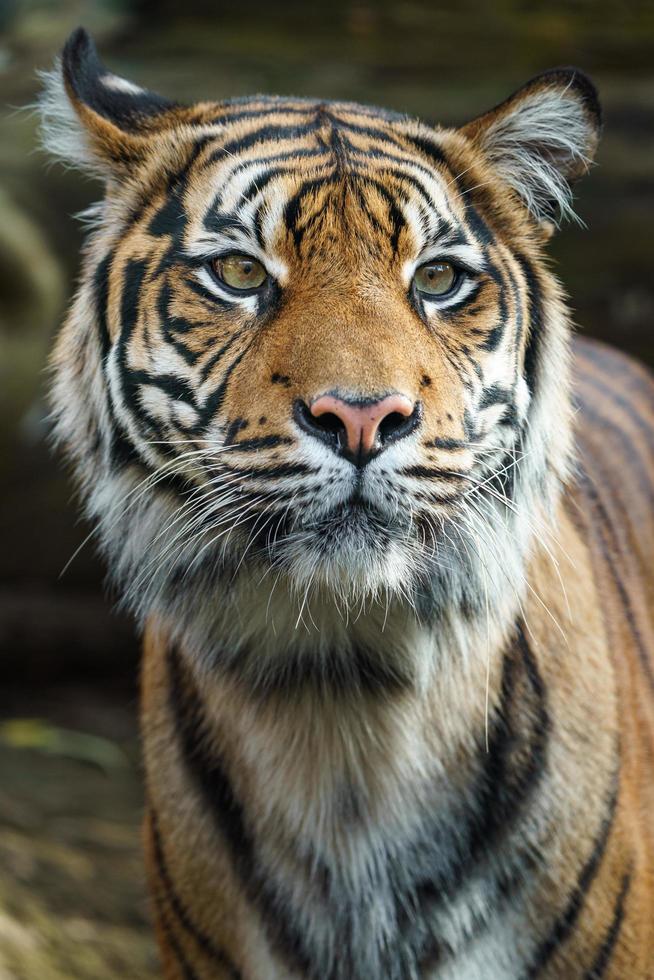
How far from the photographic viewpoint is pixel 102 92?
7.09 ft

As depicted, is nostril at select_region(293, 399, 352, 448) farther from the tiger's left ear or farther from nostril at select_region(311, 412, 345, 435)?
the tiger's left ear

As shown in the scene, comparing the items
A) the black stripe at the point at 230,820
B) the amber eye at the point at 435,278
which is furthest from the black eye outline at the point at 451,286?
the black stripe at the point at 230,820

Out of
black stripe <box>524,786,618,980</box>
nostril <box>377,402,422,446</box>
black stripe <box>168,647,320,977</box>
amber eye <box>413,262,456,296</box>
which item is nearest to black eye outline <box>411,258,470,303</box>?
amber eye <box>413,262,456,296</box>

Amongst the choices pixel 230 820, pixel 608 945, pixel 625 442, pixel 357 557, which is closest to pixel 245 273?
pixel 357 557

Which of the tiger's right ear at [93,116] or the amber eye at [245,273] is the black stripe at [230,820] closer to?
the amber eye at [245,273]

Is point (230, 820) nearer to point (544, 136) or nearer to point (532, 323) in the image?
point (532, 323)

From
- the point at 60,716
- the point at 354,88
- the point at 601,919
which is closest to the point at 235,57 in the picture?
the point at 354,88

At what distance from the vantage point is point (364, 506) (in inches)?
66.6

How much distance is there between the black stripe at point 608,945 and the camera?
194 centimetres

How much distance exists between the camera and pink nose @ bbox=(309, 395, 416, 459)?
63.1 inches

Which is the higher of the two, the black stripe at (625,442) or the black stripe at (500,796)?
the black stripe at (625,442)

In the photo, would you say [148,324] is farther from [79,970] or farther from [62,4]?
[62,4]

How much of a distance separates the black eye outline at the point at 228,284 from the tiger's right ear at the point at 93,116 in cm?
30

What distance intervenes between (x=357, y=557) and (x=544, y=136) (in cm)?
85
